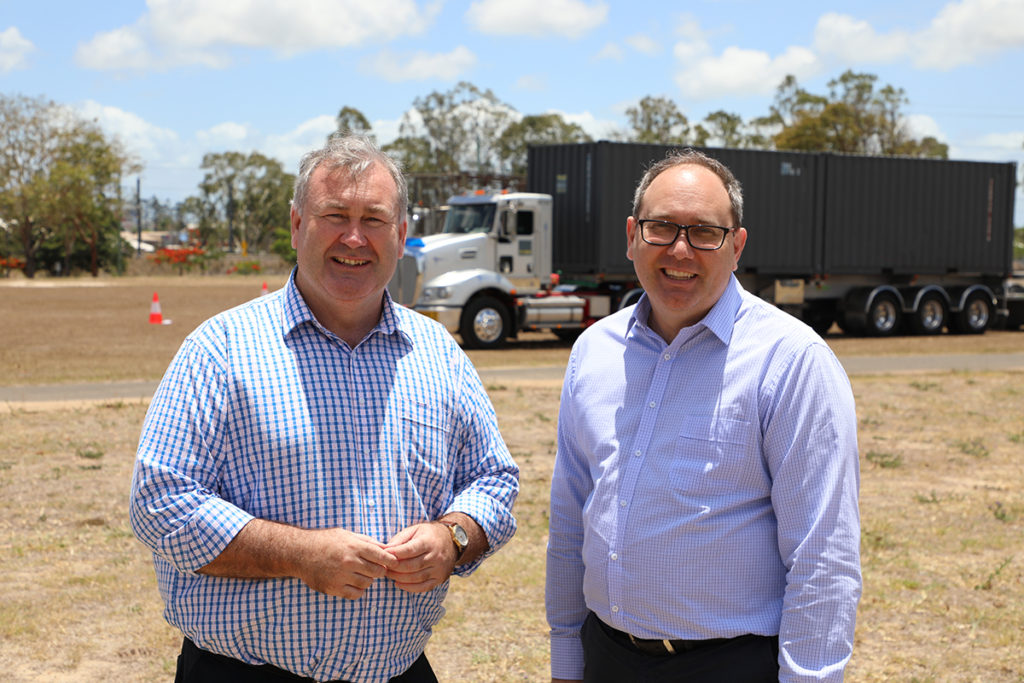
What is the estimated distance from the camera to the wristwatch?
95.6 inches

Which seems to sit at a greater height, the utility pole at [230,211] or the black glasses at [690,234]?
the utility pole at [230,211]

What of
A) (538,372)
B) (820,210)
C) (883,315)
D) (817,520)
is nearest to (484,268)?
(538,372)

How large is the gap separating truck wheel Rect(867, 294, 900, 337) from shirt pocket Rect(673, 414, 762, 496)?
2262cm

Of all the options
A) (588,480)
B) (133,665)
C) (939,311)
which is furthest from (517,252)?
(588,480)

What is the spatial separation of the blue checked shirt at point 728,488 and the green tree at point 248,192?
349 ft

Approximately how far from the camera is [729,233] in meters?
2.42

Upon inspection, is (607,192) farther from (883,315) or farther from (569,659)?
(569,659)

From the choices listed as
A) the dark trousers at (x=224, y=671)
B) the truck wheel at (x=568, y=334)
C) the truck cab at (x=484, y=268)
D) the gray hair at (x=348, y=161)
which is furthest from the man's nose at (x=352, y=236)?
the truck wheel at (x=568, y=334)

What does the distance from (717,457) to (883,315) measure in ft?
76.6

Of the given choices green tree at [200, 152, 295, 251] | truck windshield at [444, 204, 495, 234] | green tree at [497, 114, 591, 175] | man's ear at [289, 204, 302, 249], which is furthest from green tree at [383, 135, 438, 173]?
→ man's ear at [289, 204, 302, 249]

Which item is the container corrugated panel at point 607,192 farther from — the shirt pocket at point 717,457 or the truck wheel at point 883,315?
the shirt pocket at point 717,457

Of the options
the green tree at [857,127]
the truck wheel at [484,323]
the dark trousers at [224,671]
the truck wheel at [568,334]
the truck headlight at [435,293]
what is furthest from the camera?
the green tree at [857,127]

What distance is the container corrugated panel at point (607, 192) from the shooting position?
65.4ft

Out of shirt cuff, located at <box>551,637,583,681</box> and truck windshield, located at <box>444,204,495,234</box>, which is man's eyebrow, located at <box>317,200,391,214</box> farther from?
truck windshield, located at <box>444,204,495,234</box>
